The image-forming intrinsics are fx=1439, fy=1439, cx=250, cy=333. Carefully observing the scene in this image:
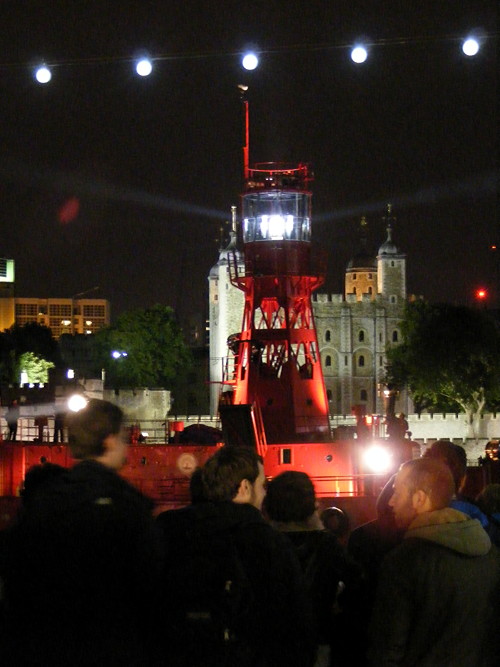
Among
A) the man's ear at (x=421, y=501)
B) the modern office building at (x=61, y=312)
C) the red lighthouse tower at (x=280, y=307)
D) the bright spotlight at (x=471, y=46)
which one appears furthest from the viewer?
the modern office building at (x=61, y=312)

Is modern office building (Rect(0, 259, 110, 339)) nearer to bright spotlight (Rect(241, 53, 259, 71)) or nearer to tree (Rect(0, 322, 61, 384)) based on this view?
Result: tree (Rect(0, 322, 61, 384))

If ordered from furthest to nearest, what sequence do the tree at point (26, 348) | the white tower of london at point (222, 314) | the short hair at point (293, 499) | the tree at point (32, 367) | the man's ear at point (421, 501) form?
the white tower of london at point (222, 314)
the tree at point (32, 367)
the tree at point (26, 348)
the short hair at point (293, 499)
the man's ear at point (421, 501)

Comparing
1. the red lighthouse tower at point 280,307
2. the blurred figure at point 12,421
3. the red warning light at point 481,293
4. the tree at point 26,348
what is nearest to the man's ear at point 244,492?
the red lighthouse tower at point 280,307

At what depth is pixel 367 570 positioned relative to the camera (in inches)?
344

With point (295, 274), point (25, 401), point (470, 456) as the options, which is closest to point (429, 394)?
point (470, 456)

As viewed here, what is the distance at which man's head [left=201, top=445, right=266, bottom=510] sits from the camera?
24.6ft

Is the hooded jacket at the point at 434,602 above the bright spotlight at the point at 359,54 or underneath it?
underneath

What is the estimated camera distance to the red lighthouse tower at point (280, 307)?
29.7 meters

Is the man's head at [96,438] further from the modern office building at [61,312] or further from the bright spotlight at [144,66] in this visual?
the modern office building at [61,312]

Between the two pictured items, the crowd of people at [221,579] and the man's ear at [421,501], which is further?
the man's ear at [421,501]

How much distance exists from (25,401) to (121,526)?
146 feet

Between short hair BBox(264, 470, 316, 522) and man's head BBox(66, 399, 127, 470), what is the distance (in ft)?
5.89

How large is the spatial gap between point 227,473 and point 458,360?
271ft

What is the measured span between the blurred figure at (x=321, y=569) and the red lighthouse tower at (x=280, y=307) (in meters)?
20.5
